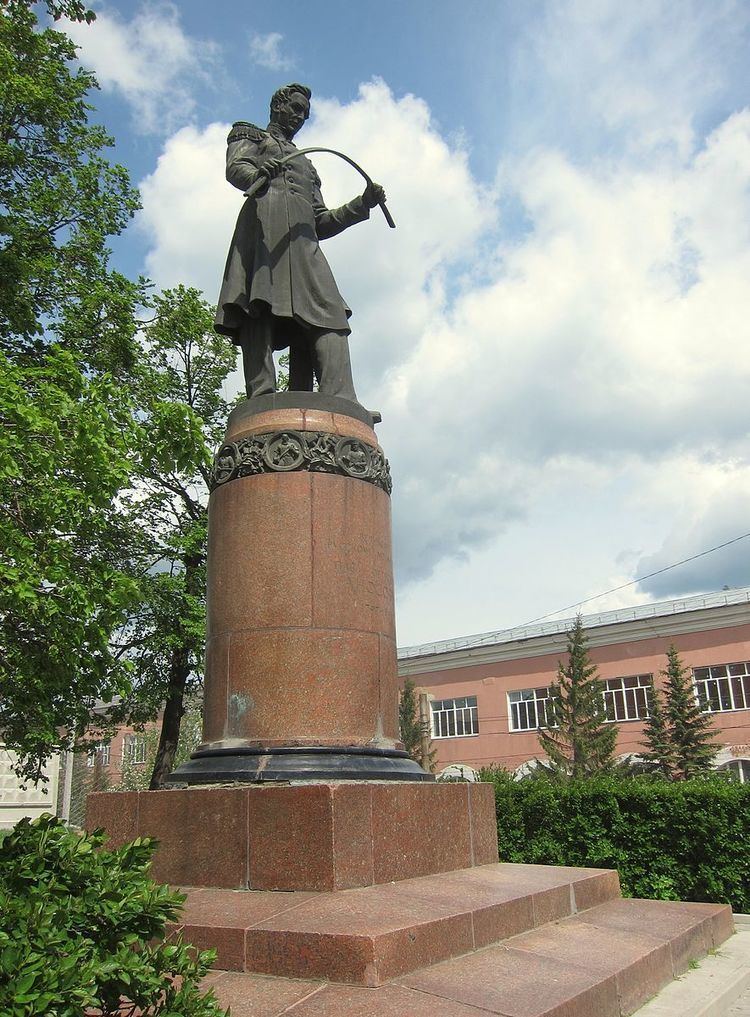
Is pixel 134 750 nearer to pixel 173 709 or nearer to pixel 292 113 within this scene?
pixel 173 709

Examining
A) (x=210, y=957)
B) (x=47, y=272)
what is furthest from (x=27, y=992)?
(x=47, y=272)

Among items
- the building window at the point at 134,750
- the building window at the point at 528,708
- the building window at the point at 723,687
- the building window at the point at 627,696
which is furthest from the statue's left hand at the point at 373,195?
the building window at the point at 134,750

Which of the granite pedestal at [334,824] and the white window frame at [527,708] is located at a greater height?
the white window frame at [527,708]

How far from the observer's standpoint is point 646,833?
32.3 feet

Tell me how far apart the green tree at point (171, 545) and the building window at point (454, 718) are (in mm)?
17583

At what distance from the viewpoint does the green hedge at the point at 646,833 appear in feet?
31.0

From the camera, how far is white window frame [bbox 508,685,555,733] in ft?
108

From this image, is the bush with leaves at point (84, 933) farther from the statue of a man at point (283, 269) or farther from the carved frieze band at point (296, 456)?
the statue of a man at point (283, 269)

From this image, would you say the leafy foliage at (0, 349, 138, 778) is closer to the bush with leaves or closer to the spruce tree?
the bush with leaves

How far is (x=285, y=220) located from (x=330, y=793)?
4.83 meters

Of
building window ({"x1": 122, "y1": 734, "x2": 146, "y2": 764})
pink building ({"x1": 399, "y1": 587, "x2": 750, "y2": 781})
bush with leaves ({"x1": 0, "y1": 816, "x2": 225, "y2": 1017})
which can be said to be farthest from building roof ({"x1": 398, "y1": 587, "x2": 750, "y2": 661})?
bush with leaves ({"x1": 0, "y1": 816, "x2": 225, "y2": 1017})

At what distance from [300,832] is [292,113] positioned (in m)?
6.03

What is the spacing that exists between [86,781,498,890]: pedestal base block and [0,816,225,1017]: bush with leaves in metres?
1.45

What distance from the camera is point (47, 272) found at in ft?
47.8
